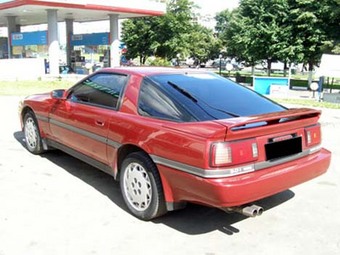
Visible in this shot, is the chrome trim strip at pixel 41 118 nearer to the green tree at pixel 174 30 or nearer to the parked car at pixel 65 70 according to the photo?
the parked car at pixel 65 70

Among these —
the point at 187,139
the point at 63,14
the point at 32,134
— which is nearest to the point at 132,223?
the point at 187,139

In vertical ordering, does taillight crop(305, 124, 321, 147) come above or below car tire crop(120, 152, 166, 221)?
above

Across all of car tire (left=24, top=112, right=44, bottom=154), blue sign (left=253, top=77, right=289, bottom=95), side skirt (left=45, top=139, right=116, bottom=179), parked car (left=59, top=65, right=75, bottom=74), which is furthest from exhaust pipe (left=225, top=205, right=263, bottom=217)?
parked car (left=59, top=65, right=75, bottom=74)

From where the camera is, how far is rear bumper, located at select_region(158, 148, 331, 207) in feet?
10.8

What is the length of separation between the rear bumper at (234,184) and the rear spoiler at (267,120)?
0.40m

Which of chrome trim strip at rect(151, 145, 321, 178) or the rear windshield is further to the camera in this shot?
the rear windshield

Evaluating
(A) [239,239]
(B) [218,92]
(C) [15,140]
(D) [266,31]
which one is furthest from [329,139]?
(D) [266,31]

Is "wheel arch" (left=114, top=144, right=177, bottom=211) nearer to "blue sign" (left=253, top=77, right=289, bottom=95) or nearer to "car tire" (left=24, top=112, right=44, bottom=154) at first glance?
"car tire" (left=24, top=112, right=44, bottom=154)

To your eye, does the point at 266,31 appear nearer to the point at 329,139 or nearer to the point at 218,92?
the point at 329,139

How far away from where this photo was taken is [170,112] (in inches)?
152

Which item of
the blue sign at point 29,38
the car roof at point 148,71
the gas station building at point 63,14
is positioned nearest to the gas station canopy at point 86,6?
the gas station building at point 63,14

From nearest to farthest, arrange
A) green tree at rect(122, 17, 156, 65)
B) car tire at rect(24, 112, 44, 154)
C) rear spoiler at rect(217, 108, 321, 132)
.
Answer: rear spoiler at rect(217, 108, 321, 132)
car tire at rect(24, 112, 44, 154)
green tree at rect(122, 17, 156, 65)

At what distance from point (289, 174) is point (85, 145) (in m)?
2.44

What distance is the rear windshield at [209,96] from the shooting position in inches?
153
